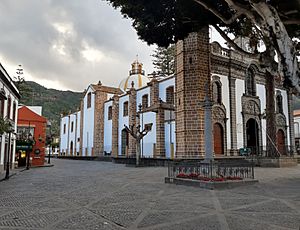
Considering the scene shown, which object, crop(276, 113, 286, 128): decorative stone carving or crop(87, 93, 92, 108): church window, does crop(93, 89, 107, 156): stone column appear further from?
crop(276, 113, 286, 128): decorative stone carving

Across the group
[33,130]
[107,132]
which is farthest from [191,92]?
[107,132]

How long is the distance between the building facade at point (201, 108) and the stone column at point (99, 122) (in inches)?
42.8

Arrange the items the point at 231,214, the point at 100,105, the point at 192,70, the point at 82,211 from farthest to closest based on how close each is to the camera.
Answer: the point at 100,105 < the point at 192,70 < the point at 82,211 < the point at 231,214

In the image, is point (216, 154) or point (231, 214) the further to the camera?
point (216, 154)

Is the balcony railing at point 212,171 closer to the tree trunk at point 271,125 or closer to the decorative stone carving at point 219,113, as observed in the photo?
the tree trunk at point 271,125

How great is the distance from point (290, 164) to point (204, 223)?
16.5 meters

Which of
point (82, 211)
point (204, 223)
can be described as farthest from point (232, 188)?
point (82, 211)

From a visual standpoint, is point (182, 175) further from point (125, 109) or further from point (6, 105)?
point (125, 109)

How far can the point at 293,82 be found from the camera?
16.7 feet

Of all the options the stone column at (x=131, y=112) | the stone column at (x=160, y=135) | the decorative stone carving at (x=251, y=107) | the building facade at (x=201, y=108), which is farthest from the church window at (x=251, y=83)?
the stone column at (x=131, y=112)


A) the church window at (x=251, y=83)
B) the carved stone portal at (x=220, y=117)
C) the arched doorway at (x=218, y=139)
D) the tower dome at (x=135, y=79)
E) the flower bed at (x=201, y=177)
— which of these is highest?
the tower dome at (x=135, y=79)

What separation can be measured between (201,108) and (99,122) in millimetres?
22622

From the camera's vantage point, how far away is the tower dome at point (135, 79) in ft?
137

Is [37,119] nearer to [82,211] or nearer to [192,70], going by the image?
[192,70]
